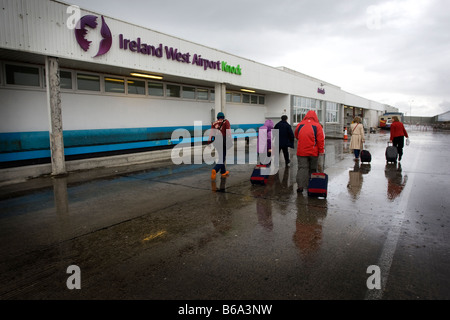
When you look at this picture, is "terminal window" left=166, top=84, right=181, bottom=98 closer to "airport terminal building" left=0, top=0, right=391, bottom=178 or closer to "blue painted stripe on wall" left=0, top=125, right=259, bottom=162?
"airport terminal building" left=0, top=0, right=391, bottom=178

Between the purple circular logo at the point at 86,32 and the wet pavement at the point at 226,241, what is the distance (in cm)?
499

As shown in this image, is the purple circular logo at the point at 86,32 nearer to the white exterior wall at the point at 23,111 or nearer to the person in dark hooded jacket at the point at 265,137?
the white exterior wall at the point at 23,111

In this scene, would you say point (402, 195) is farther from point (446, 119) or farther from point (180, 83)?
point (446, 119)

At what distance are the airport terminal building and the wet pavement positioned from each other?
3385mm

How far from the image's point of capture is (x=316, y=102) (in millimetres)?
26922

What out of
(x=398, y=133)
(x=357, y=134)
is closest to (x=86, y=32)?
(x=357, y=134)

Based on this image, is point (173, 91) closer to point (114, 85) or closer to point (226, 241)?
point (114, 85)

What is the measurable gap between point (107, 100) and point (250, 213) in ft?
32.0

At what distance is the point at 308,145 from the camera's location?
6164 mm

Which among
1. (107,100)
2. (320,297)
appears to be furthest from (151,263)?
(107,100)

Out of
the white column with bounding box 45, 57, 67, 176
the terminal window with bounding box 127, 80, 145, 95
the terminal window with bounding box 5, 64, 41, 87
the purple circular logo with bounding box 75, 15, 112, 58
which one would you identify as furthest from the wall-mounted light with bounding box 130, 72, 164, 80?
the white column with bounding box 45, 57, 67, 176

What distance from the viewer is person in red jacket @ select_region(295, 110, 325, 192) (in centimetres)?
614

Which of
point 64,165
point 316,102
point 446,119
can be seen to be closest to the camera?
point 64,165

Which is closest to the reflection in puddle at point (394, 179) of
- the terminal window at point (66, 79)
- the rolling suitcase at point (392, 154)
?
the rolling suitcase at point (392, 154)
